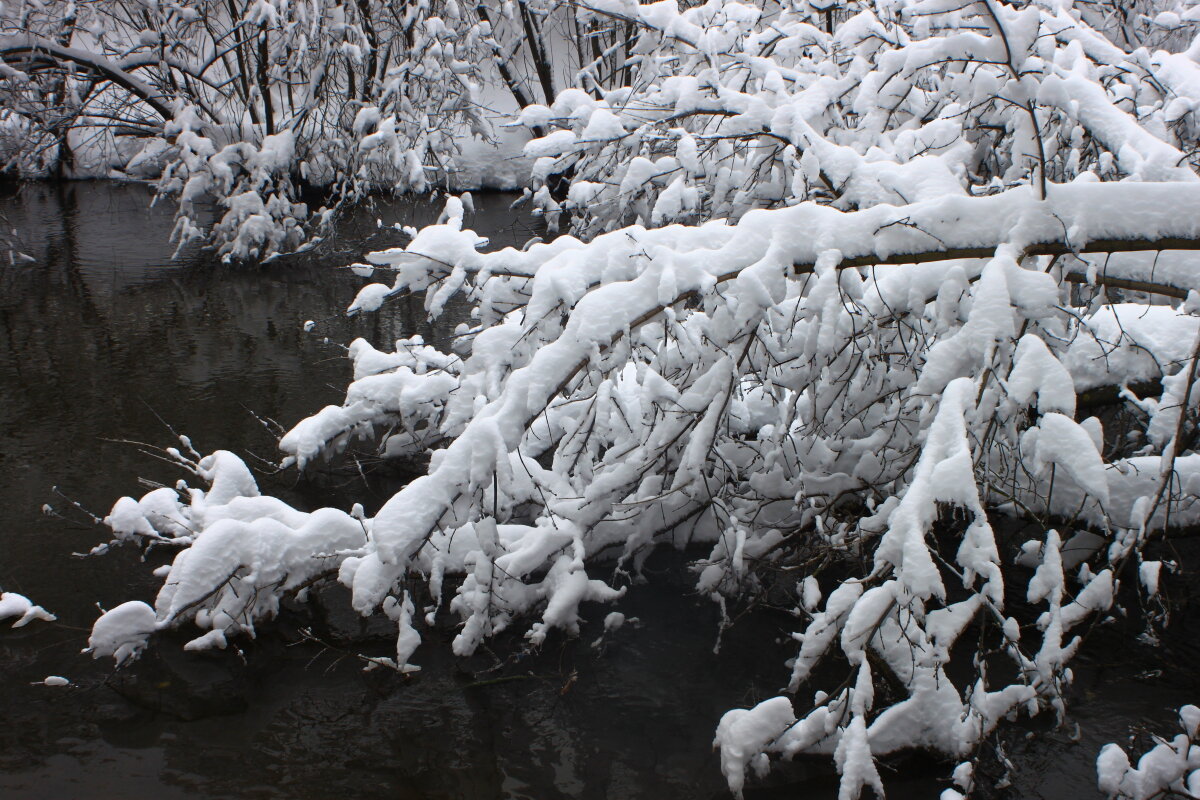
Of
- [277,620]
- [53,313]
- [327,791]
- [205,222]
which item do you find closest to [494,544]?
[327,791]

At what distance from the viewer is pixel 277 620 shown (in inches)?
161

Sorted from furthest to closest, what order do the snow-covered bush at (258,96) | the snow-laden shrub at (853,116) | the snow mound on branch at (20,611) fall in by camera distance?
1. the snow-covered bush at (258,96)
2. the snow mound on branch at (20,611)
3. the snow-laden shrub at (853,116)

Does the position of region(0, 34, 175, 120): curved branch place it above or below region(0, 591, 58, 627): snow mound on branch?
above

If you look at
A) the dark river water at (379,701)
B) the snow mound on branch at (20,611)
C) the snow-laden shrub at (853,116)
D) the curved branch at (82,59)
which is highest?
the curved branch at (82,59)

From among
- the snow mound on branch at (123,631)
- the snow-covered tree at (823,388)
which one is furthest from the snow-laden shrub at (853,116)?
the snow mound on branch at (123,631)

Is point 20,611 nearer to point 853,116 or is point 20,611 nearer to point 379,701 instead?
point 379,701

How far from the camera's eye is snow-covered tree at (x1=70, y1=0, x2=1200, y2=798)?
269 centimetres

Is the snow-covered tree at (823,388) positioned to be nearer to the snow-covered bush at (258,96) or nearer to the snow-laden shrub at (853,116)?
the snow-laden shrub at (853,116)

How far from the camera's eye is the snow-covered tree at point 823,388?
2693mm

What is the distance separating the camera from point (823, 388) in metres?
4.11

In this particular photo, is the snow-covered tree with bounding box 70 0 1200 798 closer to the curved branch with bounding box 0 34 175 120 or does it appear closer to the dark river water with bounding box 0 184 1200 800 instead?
the dark river water with bounding box 0 184 1200 800

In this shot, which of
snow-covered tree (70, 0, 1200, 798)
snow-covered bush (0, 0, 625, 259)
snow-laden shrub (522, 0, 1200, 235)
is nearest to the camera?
snow-covered tree (70, 0, 1200, 798)

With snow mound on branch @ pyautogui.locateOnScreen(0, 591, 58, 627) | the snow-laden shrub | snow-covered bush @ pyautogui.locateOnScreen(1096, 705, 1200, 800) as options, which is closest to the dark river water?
snow mound on branch @ pyautogui.locateOnScreen(0, 591, 58, 627)

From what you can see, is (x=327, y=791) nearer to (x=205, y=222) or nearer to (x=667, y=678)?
(x=667, y=678)
